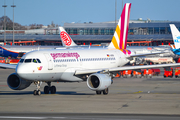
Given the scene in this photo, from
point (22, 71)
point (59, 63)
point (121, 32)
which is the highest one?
point (121, 32)

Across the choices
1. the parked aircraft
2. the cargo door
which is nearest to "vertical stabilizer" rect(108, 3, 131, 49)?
the parked aircraft

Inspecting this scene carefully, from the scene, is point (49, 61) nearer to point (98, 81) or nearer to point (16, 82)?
point (16, 82)

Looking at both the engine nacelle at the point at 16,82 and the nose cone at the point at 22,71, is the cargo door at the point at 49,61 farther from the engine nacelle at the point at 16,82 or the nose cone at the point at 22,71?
the engine nacelle at the point at 16,82

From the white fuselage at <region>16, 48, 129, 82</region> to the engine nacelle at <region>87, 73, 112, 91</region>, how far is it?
5.47ft

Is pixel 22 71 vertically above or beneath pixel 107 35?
beneath

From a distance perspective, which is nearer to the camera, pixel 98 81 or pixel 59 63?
pixel 98 81

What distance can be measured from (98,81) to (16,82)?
6439 mm

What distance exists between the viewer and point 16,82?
80.1ft

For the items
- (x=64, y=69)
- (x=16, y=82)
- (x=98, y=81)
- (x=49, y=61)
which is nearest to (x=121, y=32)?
(x=64, y=69)

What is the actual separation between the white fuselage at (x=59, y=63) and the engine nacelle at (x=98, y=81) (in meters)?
1.67

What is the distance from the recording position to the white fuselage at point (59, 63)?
21641 millimetres

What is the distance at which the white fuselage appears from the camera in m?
21.6

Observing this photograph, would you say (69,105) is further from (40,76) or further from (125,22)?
(125,22)

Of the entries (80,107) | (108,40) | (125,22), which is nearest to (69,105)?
(80,107)
